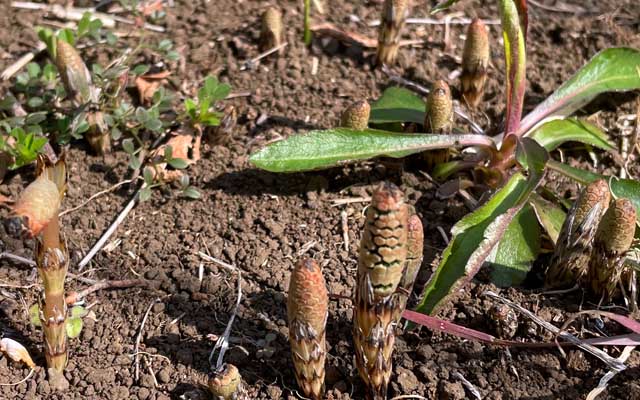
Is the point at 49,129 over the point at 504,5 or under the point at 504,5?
under

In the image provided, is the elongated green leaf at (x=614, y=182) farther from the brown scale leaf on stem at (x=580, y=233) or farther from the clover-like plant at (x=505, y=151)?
the brown scale leaf on stem at (x=580, y=233)

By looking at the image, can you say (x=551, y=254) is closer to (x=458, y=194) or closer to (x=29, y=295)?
(x=458, y=194)

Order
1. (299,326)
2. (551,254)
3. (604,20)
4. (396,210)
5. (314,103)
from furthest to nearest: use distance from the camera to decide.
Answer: (604,20) → (314,103) → (551,254) → (299,326) → (396,210)

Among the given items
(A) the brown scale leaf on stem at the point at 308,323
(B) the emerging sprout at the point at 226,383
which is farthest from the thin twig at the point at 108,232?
(A) the brown scale leaf on stem at the point at 308,323

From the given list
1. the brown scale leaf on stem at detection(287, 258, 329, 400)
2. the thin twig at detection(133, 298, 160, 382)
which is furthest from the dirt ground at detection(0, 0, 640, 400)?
the brown scale leaf on stem at detection(287, 258, 329, 400)

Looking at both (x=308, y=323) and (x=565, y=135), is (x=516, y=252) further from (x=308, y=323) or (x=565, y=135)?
(x=308, y=323)

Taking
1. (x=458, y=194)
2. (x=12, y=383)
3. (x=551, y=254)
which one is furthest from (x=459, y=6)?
(x=12, y=383)
